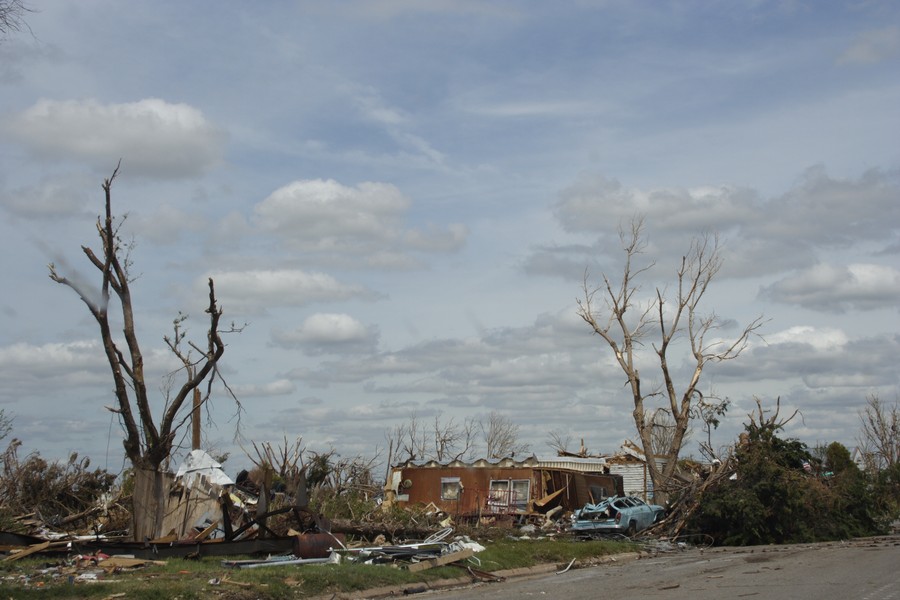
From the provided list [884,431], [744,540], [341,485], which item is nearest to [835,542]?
[744,540]

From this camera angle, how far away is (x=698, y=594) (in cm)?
1489

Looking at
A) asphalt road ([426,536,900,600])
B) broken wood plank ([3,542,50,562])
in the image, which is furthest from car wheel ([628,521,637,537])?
broken wood plank ([3,542,50,562])

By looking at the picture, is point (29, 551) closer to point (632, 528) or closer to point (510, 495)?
point (632, 528)

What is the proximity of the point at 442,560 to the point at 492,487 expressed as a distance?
15.9m

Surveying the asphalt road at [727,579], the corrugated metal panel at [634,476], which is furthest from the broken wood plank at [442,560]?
the corrugated metal panel at [634,476]

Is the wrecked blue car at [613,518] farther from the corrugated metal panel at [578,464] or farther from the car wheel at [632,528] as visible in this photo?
the corrugated metal panel at [578,464]

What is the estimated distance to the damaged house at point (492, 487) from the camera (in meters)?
33.3

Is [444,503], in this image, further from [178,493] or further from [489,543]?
[178,493]

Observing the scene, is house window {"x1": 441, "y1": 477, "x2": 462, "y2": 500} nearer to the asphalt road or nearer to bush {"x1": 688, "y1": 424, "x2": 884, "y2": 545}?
bush {"x1": 688, "y1": 424, "x2": 884, "y2": 545}

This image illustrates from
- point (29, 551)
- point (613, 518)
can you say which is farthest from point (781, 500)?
point (29, 551)

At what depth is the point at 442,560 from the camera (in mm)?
18719

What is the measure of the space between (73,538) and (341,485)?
12275 mm

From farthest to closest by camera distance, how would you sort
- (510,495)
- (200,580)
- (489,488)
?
1. (489,488)
2. (510,495)
3. (200,580)

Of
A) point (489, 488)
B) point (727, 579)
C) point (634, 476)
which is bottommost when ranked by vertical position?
point (727, 579)
